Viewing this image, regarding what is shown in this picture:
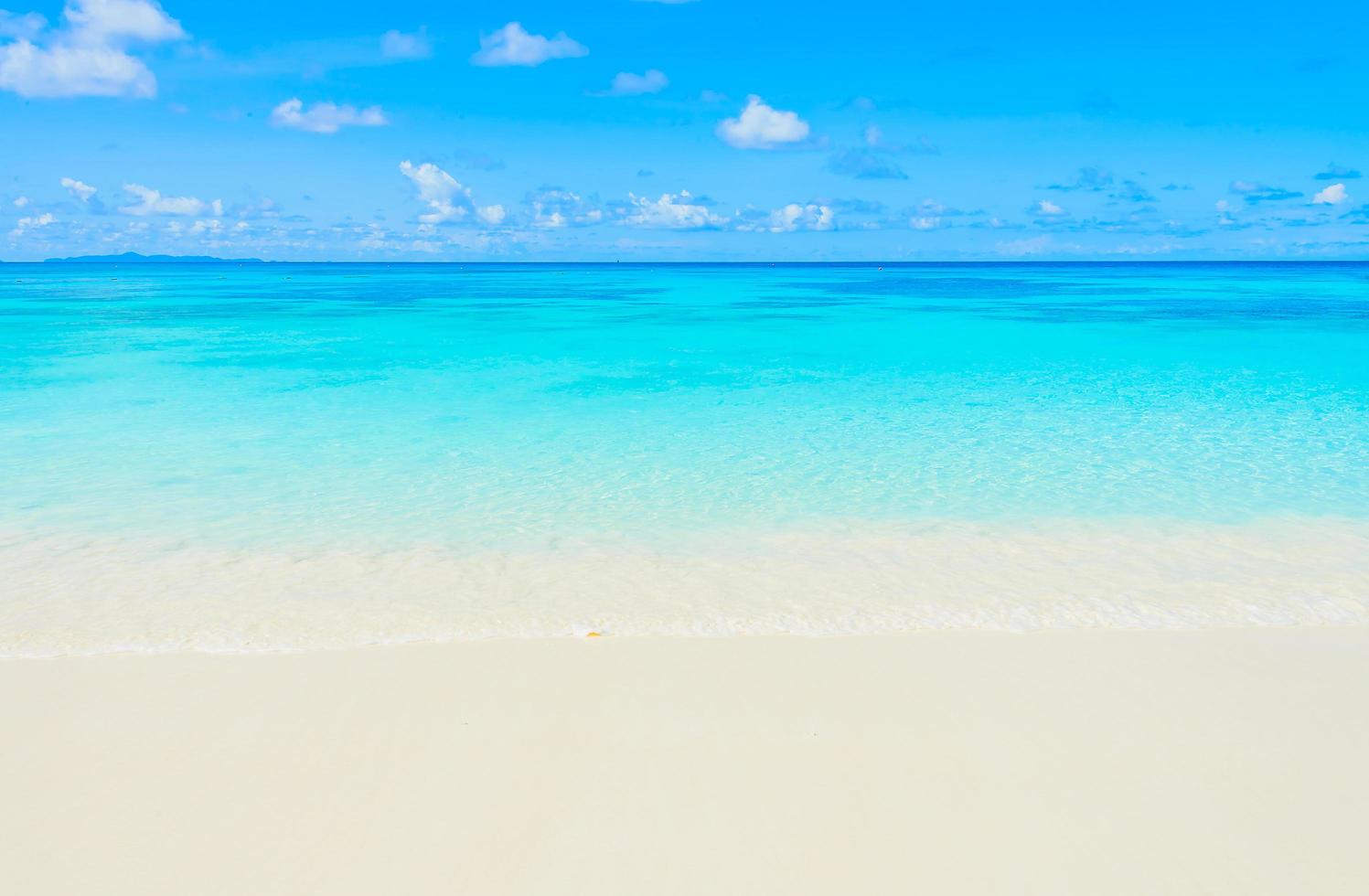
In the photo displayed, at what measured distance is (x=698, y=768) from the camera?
3.84 m

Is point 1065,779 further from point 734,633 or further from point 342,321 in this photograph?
point 342,321

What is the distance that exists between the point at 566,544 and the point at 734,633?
1997mm

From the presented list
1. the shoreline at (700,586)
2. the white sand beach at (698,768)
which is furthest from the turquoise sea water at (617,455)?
the white sand beach at (698,768)

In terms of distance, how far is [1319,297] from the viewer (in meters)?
48.8

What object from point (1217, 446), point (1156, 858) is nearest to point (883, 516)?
point (1156, 858)

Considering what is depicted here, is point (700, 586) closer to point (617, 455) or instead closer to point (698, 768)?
point (698, 768)

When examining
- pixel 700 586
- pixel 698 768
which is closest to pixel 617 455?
pixel 700 586

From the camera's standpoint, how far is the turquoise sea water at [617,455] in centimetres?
664

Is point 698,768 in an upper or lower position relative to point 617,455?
upper

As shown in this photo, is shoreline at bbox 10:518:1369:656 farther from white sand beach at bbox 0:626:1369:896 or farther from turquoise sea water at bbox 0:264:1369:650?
white sand beach at bbox 0:626:1369:896

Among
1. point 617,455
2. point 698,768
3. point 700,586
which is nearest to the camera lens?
point 698,768

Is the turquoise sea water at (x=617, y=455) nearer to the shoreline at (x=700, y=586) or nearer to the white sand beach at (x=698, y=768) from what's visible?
the shoreline at (x=700, y=586)

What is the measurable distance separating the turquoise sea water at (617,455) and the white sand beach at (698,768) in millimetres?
746

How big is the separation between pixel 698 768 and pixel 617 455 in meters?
6.33
